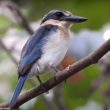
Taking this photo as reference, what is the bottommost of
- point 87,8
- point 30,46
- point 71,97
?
point 71,97

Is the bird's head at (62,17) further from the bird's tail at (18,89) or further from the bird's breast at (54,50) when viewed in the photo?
the bird's tail at (18,89)

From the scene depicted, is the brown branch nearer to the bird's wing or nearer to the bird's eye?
the bird's wing

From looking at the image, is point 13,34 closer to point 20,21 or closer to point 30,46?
point 20,21

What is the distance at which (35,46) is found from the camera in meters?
2.17

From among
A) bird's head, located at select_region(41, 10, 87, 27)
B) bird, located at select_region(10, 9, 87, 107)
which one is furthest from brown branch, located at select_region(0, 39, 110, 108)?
bird's head, located at select_region(41, 10, 87, 27)

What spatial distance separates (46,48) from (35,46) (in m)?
0.05

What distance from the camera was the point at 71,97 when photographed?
8.38ft

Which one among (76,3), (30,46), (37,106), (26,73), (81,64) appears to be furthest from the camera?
(76,3)

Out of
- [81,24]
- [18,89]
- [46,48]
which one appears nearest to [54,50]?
[46,48]

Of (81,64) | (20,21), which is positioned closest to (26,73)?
(81,64)

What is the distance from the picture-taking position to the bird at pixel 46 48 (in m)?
2.07

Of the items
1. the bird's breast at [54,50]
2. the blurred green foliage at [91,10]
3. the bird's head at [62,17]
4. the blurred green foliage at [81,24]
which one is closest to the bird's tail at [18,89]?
the bird's breast at [54,50]

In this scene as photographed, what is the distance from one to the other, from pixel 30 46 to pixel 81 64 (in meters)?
0.65

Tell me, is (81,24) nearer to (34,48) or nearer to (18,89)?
(34,48)
